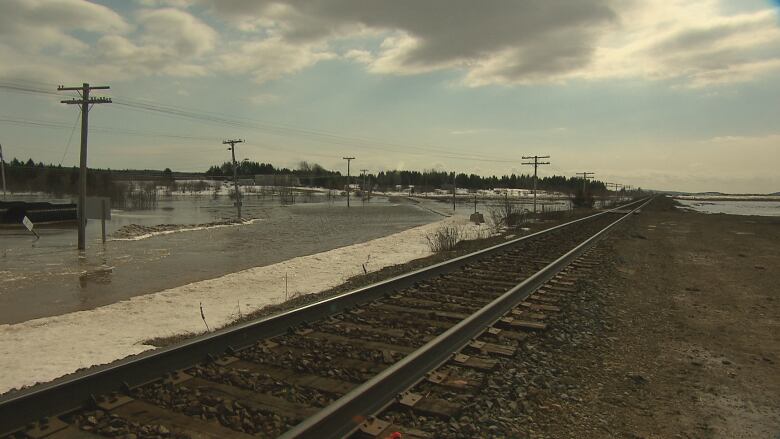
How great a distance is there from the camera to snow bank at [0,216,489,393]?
6.23 meters

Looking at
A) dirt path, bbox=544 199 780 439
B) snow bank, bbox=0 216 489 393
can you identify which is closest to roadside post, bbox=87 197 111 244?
snow bank, bbox=0 216 489 393

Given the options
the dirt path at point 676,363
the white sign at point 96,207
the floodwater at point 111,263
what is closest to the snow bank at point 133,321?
the floodwater at point 111,263

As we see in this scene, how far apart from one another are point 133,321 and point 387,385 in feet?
20.9

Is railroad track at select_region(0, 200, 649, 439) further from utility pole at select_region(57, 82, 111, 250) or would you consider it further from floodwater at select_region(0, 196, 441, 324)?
utility pole at select_region(57, 82, 111, 250)

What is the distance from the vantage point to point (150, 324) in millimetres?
8383

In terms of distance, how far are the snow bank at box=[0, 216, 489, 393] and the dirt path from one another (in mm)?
5538

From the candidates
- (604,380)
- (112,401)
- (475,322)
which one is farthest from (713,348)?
(112,401)

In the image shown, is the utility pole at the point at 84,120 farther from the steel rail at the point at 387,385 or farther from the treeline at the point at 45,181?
the treeline at the point at 45,181

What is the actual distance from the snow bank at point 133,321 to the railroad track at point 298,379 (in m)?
2.12

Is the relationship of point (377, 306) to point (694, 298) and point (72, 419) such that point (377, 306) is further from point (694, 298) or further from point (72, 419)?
point (694, 298)

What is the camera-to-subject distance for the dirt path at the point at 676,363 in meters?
4.02

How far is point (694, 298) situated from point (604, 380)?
563cm

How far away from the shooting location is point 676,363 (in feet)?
18.1

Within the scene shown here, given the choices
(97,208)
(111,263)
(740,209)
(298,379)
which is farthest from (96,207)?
(740,209)
